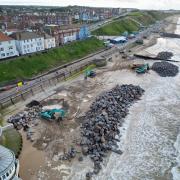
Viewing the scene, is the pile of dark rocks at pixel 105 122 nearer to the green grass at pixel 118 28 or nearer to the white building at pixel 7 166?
the white building at pixel 7 166

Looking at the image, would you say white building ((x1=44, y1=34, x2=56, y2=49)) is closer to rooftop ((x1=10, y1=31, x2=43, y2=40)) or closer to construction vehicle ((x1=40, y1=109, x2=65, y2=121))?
rooftop ((x1=10, y1=31, x2=43, y2=40))

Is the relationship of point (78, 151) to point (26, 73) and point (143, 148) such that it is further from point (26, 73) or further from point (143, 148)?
point (26, 73)

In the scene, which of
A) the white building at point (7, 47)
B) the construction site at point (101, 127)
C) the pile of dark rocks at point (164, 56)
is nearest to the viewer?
the construction site at point (101, 127)

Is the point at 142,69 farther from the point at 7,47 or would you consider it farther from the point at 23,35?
the point at 7,47

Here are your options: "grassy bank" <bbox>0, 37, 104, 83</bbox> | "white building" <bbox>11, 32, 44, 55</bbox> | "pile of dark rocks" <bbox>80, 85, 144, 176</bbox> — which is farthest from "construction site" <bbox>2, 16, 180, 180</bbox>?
"white building" <bbox>11, 32, 44, 55</bbox>

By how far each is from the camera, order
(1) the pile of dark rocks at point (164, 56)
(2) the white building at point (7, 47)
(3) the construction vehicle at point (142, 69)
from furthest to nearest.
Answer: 1. (1) the pile of dark rocks at point (164, 56)
2. (3) the construction vehicle at point (142, 69)
3. (2) the white building at point (7, 47)

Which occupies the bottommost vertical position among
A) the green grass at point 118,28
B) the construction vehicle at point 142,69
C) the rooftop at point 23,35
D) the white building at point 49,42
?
the green grass at point 118,28

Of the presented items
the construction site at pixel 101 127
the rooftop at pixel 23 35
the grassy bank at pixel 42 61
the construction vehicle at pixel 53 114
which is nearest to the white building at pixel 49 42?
the rooftop at pixel 23 35

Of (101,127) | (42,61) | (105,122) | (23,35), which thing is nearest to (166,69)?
(42,61)
